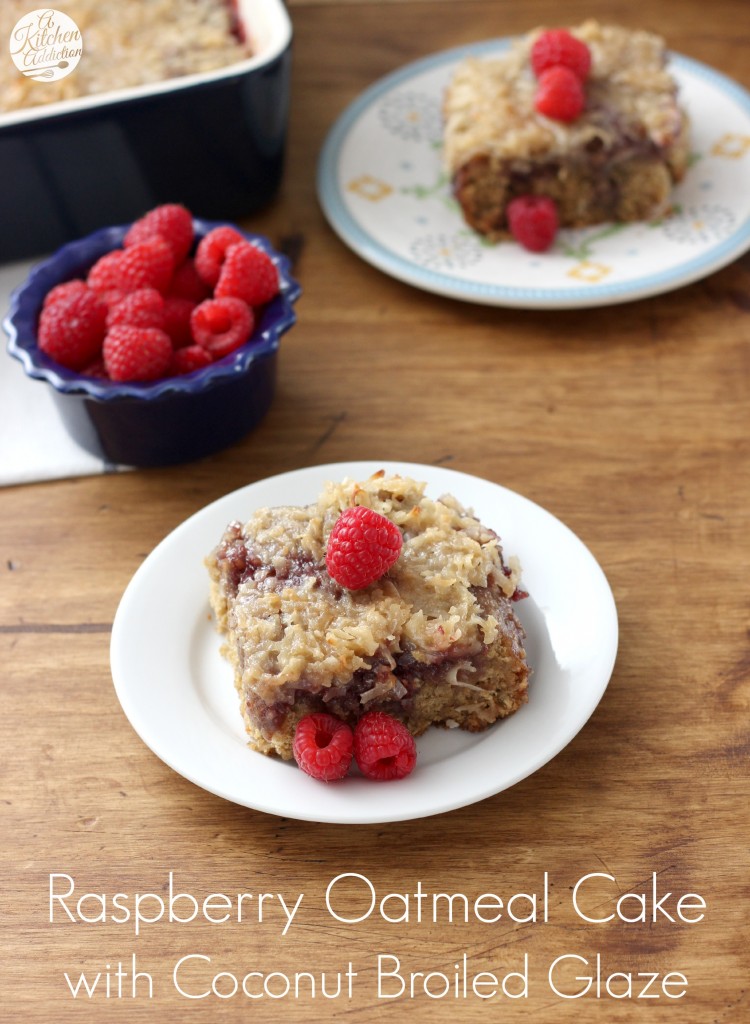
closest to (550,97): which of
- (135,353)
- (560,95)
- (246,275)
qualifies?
(560,95)

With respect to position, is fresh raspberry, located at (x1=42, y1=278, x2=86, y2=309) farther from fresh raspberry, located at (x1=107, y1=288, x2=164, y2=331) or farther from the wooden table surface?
the wooden table surface

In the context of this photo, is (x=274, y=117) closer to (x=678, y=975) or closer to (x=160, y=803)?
(x=160, y=803)

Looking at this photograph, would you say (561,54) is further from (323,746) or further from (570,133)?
(323,746)

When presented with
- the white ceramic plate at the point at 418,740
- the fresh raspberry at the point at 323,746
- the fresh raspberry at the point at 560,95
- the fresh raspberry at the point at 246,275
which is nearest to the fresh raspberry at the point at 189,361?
the fresh raspberry at the point at 246,275

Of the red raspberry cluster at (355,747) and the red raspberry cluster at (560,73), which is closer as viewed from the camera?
the red raspberry cluster at (355,747)

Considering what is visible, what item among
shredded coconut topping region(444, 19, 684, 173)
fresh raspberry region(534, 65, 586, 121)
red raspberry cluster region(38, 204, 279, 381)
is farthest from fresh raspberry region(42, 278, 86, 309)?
fresh raspberry region(534, 65, 586, 121)

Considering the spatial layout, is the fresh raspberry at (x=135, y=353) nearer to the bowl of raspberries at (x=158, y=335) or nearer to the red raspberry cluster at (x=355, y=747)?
the bowl of raspberries at (x=158, y=335)
